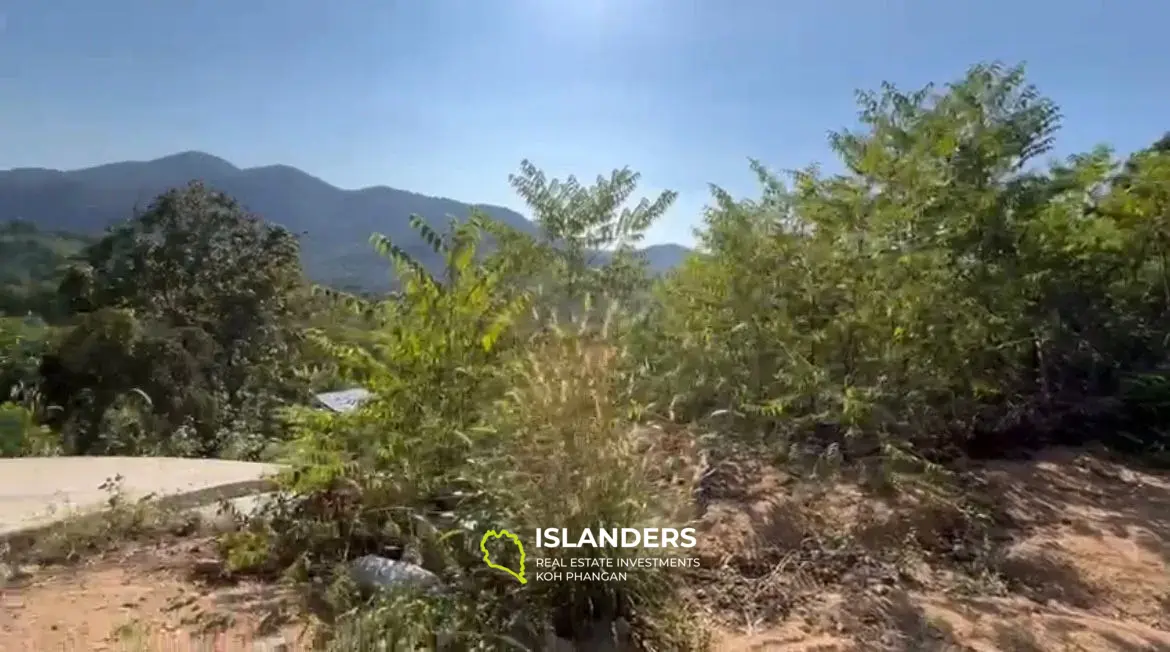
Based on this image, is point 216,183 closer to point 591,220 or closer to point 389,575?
point 591,220

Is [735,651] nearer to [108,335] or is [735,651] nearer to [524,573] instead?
[524,573]

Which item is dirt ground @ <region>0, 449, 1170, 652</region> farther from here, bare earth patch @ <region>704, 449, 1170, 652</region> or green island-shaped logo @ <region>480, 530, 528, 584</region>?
green island-shaped logo @ <region>480, 530, 528, 584</region>

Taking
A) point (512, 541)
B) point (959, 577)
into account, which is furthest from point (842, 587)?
point (512, 541)

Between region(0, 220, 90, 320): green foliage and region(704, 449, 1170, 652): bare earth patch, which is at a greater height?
region(0, 220, 90, 320): green foliage

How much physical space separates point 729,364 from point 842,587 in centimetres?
165

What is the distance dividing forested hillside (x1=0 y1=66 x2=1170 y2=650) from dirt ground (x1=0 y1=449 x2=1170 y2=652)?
3.3 inches

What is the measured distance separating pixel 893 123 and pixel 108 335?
11.2m

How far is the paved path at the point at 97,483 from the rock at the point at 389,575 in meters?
1.45

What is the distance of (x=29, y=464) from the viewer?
15.5 feet

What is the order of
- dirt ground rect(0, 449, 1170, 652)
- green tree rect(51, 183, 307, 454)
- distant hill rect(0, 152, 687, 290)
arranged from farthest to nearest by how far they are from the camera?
distant hill rect(0, 152, 687, 290)
green tree rect(51, 183, 307, 454)
dirt ground rect(0, 449, 1170, 652)

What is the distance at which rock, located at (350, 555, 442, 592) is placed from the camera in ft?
8.57

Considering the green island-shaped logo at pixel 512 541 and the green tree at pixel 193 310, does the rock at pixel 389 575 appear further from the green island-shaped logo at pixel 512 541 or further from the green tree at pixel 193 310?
the green tree at pixel 193 310

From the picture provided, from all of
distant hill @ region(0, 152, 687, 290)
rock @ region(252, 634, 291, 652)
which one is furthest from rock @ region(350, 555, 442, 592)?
distant hill @ region(0, 152, 687, 290)

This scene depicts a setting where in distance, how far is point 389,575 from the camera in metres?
2.69
